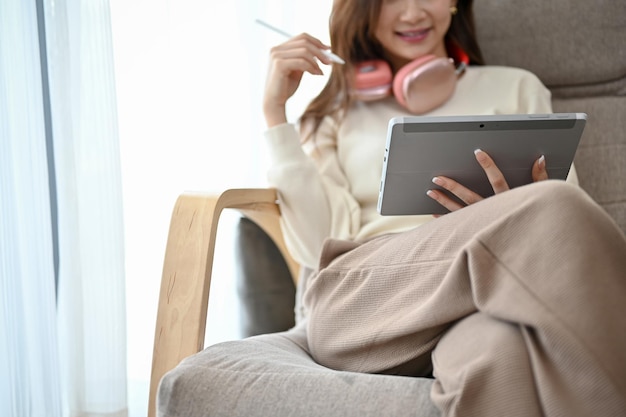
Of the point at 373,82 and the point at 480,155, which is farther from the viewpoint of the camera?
the point at 373,82

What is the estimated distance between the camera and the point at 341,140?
155 centimetres

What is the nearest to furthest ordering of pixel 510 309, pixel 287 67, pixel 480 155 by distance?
pixel 510 309, pixel 480 155, pixel 287 67

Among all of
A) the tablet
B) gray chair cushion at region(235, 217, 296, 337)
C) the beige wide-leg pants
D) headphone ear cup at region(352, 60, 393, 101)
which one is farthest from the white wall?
the beige wide-leg pants

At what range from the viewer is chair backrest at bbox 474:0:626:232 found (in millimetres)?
1546

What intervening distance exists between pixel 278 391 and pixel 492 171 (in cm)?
44

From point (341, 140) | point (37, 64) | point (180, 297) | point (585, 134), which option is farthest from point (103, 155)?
point (585, 134)

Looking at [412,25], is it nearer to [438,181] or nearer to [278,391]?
[438,181]

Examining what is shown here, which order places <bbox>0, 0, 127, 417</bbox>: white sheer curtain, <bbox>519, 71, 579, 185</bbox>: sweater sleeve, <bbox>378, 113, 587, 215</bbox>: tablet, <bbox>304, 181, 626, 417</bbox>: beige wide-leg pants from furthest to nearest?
<bbox>519, 71, 579, 185</bbox>: sweater sleeve < <bbox>0, 0, 127, 417</bbox>: white sheer curtain < <bbox>378, 113, 587, 215</bbox>: tablet < <bbox>304, 181, 626, 417</bbox>: beige wide-leg pants

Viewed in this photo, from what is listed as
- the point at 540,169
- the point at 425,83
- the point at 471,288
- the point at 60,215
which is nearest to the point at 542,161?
the point at 540,169

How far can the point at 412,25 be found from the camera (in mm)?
1544

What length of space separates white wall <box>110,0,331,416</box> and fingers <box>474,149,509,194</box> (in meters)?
0.66

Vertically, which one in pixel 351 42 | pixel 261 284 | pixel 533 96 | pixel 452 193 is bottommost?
pixel 261 284

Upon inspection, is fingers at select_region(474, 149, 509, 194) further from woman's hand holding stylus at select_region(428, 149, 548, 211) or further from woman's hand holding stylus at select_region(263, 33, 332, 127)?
woman's hand holding stylus at select_region(263, 33, 332, 127)

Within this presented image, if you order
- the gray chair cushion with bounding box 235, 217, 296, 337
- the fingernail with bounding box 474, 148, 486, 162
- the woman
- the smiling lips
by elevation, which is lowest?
the gray chair cushion with bounding box 235, 217, 296, 337
